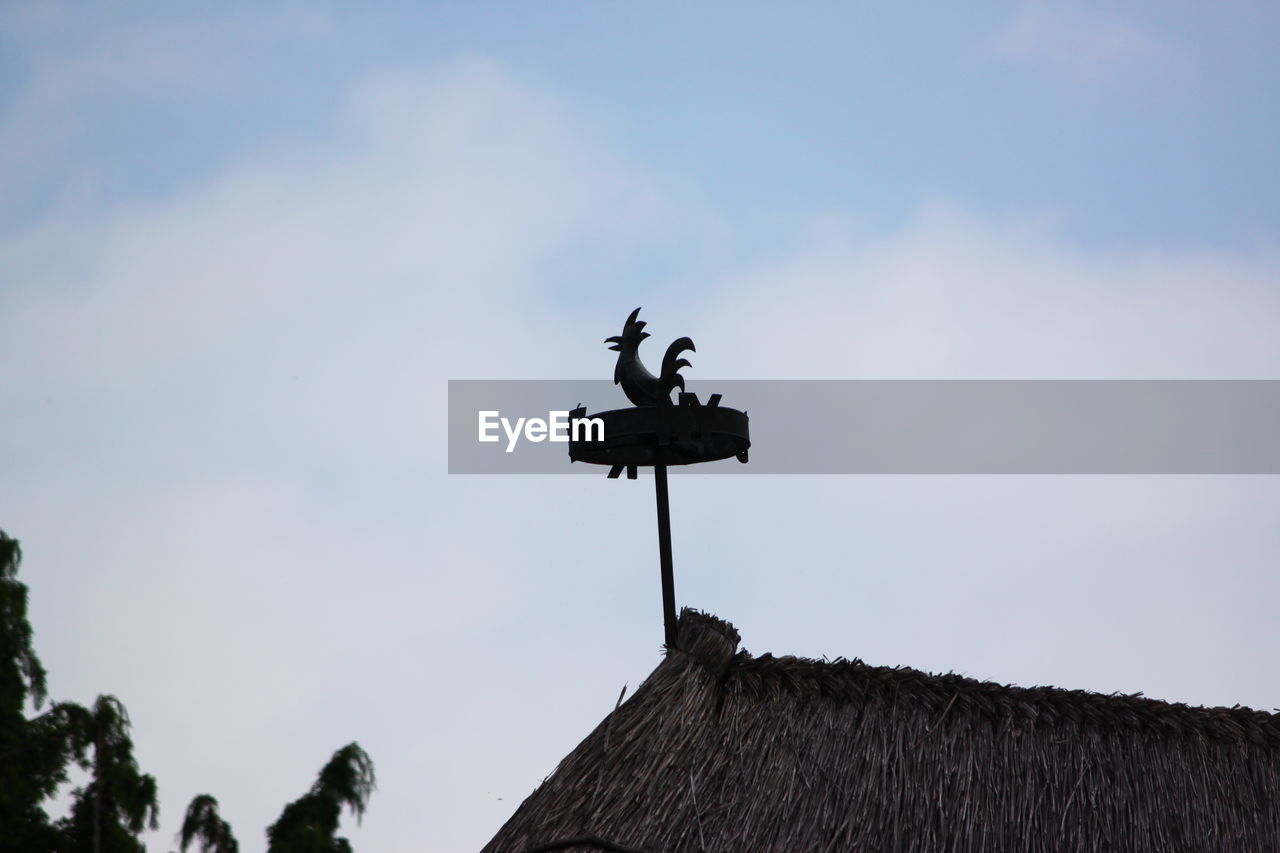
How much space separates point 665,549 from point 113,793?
8681 millimetres

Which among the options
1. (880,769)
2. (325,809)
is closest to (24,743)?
(325,809)

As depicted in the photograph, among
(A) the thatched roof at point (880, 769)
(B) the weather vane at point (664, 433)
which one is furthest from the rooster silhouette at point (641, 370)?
(A) the thatched roof at point (880, 769)

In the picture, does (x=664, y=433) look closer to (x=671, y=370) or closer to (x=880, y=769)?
(x=671, y=370)

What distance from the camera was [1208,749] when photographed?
553 centimetres

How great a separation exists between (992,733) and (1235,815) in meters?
1.14

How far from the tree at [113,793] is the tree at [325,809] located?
1.44 metres

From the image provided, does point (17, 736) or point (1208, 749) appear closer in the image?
point (1208, 749)

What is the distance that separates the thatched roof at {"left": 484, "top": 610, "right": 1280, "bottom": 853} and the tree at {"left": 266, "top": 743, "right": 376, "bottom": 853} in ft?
28.5

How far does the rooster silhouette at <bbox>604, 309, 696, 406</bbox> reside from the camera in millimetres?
5562

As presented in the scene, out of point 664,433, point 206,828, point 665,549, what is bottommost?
point 206,828

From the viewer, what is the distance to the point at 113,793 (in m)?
11.8

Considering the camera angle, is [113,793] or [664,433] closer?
[664,433]

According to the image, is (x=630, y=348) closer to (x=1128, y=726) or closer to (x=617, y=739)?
(x=617, y=739)

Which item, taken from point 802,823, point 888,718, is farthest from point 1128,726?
point 802,823
